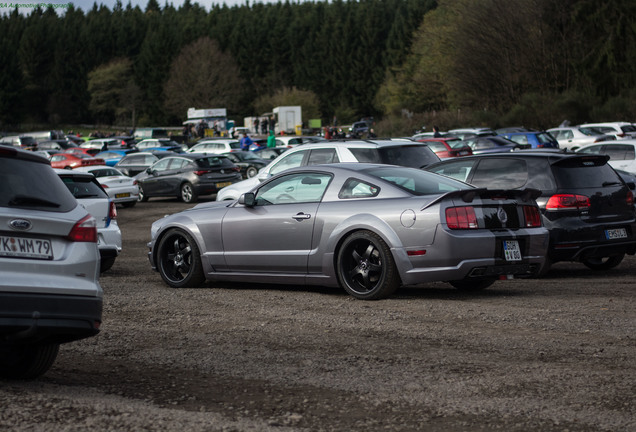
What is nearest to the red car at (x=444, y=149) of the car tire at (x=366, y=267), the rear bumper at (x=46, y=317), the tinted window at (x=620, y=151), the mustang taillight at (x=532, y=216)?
the tinted window at (x=620, y=151)

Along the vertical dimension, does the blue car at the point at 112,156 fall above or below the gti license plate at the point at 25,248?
below

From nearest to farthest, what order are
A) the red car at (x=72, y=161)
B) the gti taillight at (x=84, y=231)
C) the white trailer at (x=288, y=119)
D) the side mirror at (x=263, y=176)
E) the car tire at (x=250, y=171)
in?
the gti taillight at (x=84, y=231)
the side mirror at (x=263, y=176)
the car tire at (x=250, y=171)
the red car at (x=72, y=161)
the white trailer at (x=288, y=119)

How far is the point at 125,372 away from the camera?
634 centimetres

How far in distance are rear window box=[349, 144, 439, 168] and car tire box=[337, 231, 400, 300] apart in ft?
20.2

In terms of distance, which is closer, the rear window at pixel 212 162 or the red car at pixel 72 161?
the rear window at pixel 212 162

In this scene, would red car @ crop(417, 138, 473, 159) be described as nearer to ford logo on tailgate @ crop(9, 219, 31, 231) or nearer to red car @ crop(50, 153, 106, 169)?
red car @ crop(50, 153, 106, 169)

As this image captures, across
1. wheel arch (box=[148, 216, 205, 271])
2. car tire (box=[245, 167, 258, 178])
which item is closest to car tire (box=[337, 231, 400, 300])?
wheel arch (box=[148, 216, 205, 271])

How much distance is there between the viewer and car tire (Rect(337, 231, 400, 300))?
939 centimetres

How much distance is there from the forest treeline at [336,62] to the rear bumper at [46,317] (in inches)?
2090

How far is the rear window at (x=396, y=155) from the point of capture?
15789 mm

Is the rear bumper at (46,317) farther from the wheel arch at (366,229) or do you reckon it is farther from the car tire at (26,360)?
the wheel arch at (366,229)

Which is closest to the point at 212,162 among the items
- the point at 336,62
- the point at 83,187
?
the point at 83,187

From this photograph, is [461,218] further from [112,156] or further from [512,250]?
[112,156]

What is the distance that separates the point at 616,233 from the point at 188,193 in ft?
70.0
